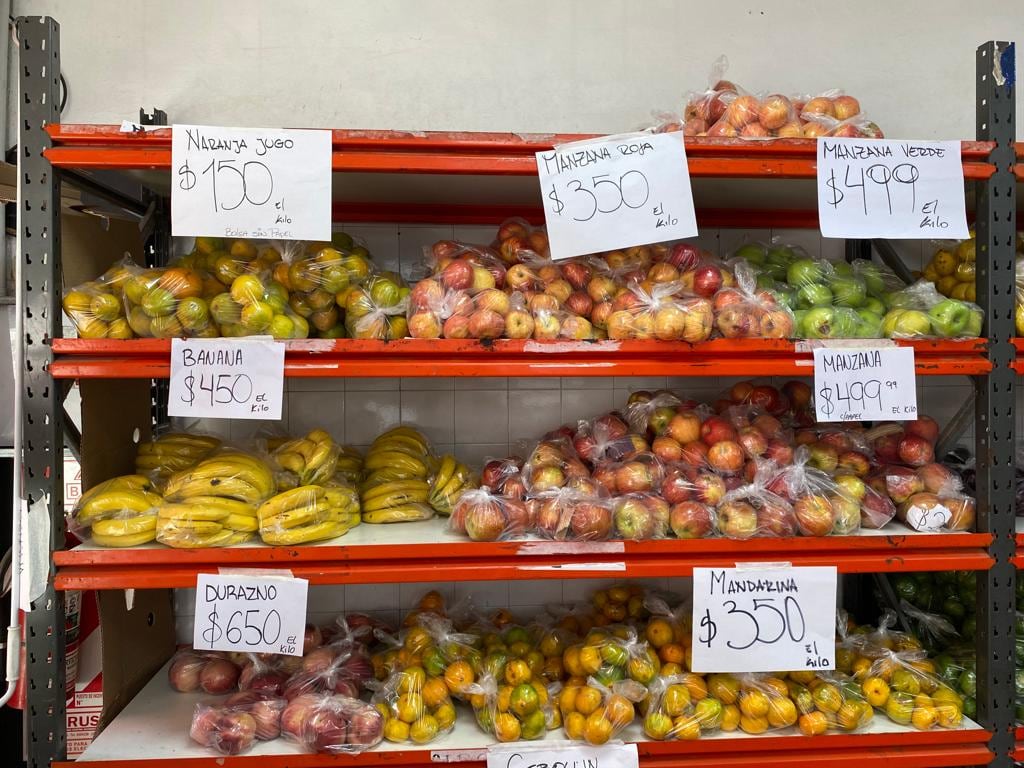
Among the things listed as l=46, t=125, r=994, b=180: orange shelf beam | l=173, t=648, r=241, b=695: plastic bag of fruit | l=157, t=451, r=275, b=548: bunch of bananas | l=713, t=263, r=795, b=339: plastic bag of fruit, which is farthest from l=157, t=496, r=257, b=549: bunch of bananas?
l=713, t=263, r=795, b=339: plastic bag of fruit

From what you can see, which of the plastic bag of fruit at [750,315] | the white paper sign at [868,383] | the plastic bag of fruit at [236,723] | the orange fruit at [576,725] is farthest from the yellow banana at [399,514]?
the white paper sign at [868,383]

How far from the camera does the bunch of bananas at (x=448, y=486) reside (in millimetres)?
1827

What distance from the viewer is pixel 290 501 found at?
5.27ft

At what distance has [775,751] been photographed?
167 centimetres

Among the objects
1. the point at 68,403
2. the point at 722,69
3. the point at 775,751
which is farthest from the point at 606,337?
the point at 68,403

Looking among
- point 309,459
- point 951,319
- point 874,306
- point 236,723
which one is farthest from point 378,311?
point 951,319

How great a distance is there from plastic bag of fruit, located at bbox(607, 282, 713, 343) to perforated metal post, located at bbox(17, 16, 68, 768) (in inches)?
47.9

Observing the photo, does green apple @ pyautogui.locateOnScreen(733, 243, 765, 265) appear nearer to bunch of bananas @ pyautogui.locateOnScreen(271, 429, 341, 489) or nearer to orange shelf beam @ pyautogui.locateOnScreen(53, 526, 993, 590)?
orange shelf beam @ pyautogui.locateOnScreen(53, 526, 993, 590)

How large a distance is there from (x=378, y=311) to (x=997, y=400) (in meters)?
1.44

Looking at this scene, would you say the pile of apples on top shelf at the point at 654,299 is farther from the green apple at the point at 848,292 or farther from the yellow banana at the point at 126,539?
the yellow banana at the point at 126,539

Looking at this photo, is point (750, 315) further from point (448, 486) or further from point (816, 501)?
point (448, 486)

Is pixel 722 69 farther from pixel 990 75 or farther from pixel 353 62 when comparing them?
pixel 353 62

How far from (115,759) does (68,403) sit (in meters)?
1.11

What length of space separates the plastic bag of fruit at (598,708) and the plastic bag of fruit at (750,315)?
0.85 meters
